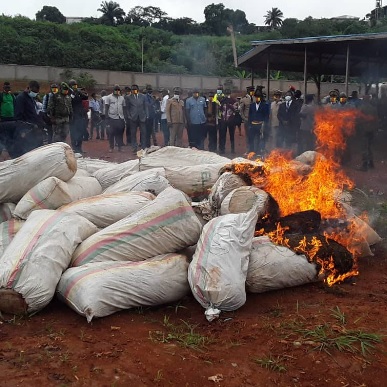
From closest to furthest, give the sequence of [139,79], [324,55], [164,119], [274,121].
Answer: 1. [274,121]
2. [164,119]
3. [324,55]
4. [139,79]

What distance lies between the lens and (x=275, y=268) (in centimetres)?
413

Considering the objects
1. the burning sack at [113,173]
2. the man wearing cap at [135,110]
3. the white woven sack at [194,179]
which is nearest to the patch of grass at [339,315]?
the white woven sack at [194,179]

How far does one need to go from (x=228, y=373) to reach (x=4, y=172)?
127 inches

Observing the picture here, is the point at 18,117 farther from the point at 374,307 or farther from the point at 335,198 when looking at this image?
the point at 374,307

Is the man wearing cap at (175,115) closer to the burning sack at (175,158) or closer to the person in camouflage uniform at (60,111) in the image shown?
the person in camouflage uniform at (60,111)

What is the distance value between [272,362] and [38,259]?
6.15ft

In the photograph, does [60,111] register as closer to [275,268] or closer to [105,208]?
[105,208]

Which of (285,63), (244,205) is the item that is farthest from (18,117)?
(285,63)

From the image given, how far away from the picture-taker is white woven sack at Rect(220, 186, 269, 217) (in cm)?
466

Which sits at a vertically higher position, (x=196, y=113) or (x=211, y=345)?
(x=196, y=113)

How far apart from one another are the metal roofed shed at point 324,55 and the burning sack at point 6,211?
9126mm

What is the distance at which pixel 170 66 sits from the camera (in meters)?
36.8

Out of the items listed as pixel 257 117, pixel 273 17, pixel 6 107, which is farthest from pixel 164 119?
pixel 273 17

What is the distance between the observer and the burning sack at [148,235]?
13.3 feet
